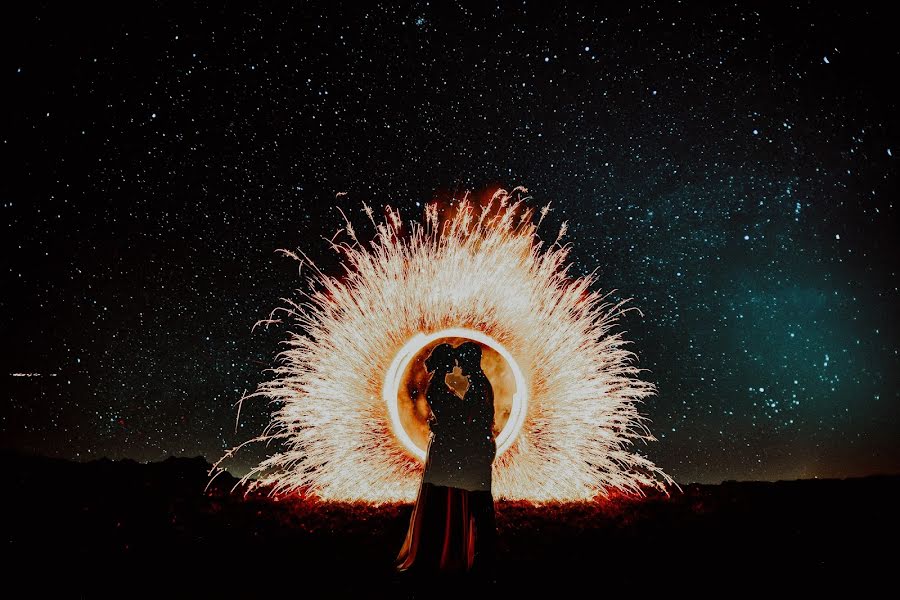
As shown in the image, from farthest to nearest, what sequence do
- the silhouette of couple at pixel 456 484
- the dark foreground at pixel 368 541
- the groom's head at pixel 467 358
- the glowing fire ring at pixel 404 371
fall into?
1. the glowing fire ring at pixel 404 371
2. the dark foreground at pixel 368 541
3. the groom's head at pixel 467 358
4. the silhouette of couple at pixel 456 484

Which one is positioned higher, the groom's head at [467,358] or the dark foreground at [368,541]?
the groom's head at [467,358]

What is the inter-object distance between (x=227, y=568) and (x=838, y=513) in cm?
771

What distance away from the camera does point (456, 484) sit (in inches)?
184

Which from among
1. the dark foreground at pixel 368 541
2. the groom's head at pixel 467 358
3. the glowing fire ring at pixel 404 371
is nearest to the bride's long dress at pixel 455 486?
the groom's head at pixel 467 358

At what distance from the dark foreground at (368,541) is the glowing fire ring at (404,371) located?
950 millimetres

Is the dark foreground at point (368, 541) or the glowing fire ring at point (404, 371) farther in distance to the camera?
the glowing fire ring at point (404, 371)

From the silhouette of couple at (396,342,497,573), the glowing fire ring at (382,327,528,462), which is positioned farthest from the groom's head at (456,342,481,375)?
the glowing fire ring at (382,327,528,462)

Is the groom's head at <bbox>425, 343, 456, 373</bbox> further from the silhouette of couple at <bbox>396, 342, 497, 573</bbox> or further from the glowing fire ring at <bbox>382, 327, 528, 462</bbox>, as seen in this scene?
the glowing fire ring at <bbox>382, 327, 528, 462</bbox>

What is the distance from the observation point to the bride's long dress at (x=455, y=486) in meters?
4.66

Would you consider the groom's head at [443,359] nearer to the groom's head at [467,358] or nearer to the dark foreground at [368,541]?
the groom's head at [467,358]

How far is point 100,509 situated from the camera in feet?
20.9

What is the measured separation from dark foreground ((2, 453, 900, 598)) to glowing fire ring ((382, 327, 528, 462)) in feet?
3.12

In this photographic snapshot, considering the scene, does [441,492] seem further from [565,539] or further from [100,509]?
[100,509]

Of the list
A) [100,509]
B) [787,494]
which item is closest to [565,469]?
[787,494]
